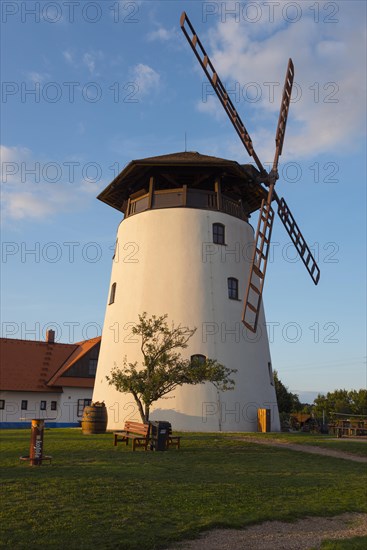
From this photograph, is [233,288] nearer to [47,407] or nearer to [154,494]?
[154,494]

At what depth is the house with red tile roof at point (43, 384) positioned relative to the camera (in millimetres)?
36156

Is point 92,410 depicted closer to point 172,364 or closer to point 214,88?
point 172,364

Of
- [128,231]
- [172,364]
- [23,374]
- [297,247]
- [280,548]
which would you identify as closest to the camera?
[280,548]

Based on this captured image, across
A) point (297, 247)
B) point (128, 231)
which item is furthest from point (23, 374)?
point (297, 247)

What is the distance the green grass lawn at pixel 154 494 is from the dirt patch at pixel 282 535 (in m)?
0.23

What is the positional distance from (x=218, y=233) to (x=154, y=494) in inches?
734

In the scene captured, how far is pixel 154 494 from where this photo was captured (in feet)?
31.4

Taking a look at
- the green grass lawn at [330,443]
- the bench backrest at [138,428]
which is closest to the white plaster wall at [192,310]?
the green grass lawn at [330,443]

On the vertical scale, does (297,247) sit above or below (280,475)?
above

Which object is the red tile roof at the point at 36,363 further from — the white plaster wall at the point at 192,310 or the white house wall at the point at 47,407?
the white plaster wall at the point at 192,310

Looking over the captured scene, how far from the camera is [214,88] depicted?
84.7 feet

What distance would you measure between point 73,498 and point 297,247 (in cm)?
2370

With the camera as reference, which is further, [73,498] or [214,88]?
[214,88]

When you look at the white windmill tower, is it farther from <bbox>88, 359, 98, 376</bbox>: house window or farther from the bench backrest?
<bbox>88, 359, 98, 376</bbox>: house window
